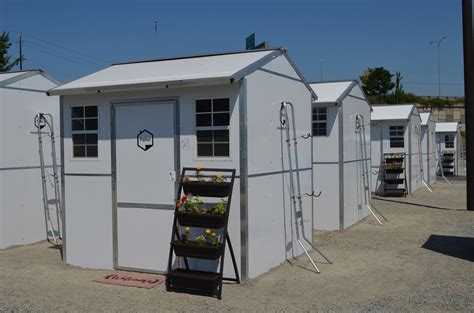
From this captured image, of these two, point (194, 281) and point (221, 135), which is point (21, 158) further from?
point (194, 281)

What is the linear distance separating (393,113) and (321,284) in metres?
11.3

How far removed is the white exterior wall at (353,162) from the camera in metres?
10.3

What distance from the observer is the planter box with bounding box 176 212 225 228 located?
5738 mm

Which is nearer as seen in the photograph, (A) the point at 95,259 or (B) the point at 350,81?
(A) the point at 95,259

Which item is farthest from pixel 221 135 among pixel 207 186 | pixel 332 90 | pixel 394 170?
pixel 394 170

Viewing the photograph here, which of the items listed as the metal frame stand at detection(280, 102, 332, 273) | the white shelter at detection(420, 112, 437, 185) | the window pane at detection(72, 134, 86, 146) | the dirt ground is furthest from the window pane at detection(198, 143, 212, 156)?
the white shelter at detection(420, 112, 437, 185)

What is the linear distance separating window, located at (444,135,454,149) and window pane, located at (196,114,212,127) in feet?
70.8

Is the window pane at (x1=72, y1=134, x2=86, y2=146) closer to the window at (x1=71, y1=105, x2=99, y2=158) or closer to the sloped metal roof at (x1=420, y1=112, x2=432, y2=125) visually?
the window at (x1=71, y1=105, x2=99, y2=158)

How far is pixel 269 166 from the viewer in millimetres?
6672

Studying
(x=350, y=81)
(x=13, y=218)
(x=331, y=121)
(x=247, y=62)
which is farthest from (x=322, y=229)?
(x=13, y=218)

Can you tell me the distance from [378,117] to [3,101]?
36.7 feet

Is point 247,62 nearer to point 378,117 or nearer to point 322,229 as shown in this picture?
point 322,229

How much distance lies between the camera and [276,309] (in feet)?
17.1

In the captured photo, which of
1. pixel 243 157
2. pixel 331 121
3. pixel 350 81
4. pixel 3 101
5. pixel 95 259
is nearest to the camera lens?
pixel 243 157
